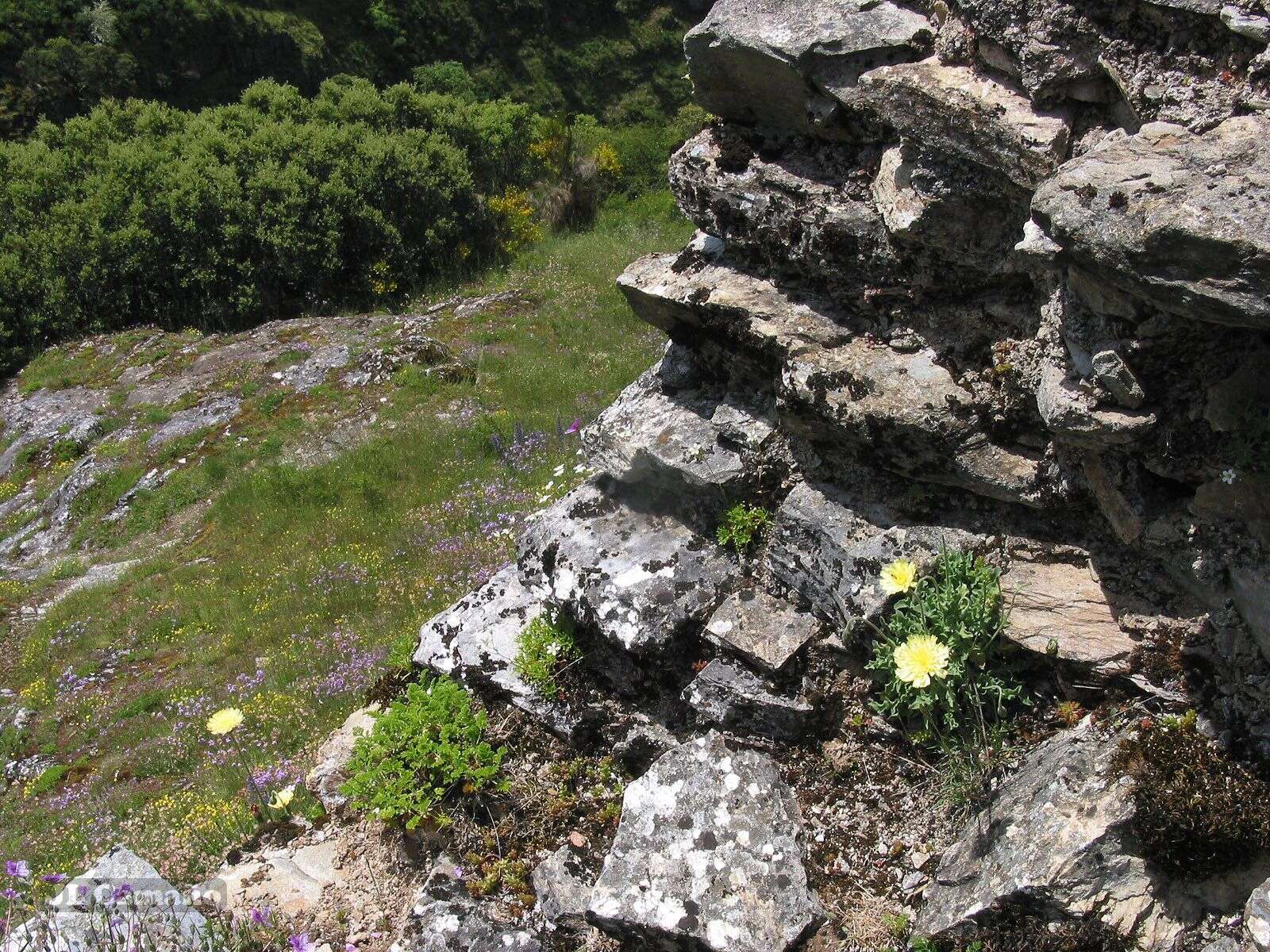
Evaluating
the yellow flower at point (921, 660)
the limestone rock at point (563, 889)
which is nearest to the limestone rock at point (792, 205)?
the yellow flower at point (921, 660)

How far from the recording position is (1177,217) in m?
A: 3.23

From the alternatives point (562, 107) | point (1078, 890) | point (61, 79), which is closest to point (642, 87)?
point (562, 107)

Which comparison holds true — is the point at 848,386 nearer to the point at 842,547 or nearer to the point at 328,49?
the point at 842,547

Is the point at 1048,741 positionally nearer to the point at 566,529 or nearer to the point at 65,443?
the point at 566,529

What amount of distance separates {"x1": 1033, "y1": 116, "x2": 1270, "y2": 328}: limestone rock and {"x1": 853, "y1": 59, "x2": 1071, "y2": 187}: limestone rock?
453 millimetres

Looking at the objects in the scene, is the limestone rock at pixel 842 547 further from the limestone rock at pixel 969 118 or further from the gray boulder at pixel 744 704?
the limestone rock at pixel 969 118

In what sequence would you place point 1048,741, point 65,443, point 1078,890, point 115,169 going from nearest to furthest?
point 1078,890, point 1048,741, point 65,443, point 115,169

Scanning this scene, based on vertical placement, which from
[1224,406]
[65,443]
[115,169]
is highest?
[115,169]

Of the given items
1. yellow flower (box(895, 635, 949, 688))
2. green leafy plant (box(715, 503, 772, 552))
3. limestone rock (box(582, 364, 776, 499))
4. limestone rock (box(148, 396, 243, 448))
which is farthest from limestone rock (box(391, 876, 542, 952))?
limestone rock (box(148, 396, 243, 448))

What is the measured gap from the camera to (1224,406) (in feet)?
12.1

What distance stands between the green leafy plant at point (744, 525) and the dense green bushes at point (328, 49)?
33.8m

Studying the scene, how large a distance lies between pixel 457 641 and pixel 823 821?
8.70 feet

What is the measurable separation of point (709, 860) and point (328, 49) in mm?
40667

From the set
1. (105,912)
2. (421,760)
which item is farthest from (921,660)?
(105,912)
